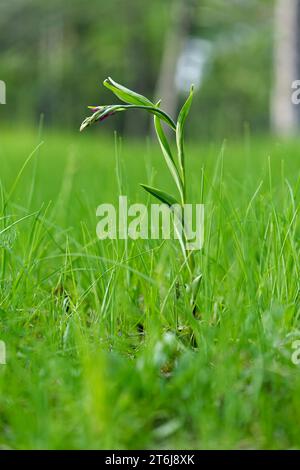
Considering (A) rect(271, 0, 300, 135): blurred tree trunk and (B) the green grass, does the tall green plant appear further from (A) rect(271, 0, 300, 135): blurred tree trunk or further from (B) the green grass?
(A) rect(271, 0, 300, 135): blurred tree trunk

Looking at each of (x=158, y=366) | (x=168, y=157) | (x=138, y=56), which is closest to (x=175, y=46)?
(x=138, y=56)

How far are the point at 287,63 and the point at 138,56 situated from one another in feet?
48.5

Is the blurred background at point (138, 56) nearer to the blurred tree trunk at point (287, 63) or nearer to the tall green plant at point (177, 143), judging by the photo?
the blurred tree trunk at point (287, 63)

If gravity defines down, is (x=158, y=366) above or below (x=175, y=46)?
below

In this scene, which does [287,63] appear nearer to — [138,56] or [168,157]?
[168,157]

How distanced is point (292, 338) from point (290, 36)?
849 cm

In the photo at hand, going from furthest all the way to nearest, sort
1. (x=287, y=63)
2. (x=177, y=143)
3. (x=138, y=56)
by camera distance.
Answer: (x=138, y=56)
(x=287, y=63)
(x=177, y=143)

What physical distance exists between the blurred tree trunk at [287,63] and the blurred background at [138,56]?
463cm

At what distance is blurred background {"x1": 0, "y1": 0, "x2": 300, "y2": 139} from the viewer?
49.7 ft

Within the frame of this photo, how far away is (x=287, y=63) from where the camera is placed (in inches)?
361

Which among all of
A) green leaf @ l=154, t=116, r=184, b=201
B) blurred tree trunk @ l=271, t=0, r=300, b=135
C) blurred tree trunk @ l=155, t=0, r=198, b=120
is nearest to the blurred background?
blurred tree trunk @ l=155, t=0, r=198, b=120

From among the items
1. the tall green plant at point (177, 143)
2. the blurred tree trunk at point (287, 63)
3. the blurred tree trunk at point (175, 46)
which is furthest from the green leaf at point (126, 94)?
the blurred tree trunk at point (175, 46)
